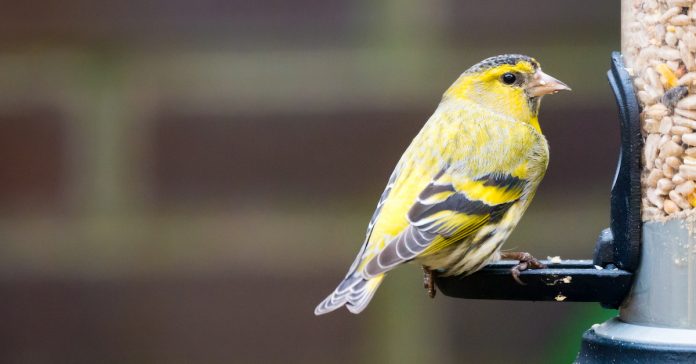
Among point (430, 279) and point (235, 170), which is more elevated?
point (235, 170)

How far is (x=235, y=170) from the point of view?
4.52m

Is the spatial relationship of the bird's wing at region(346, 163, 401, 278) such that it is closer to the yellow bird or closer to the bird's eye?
the yellow bird

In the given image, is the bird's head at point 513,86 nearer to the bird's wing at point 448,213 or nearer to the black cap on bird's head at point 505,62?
the black cap on bird's head at point 505,62

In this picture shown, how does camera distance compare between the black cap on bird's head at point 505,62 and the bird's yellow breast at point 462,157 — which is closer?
the bird's yellow breast at point 462,157

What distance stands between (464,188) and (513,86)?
43 centimetres

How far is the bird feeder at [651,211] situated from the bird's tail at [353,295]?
273 mm

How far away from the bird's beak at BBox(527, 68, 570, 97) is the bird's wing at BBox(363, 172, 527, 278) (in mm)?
287

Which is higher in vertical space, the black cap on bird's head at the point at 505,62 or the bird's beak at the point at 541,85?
the black cap on bird's head at the point at 505,62

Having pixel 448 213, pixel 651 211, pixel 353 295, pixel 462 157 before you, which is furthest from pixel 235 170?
pixel 651 211

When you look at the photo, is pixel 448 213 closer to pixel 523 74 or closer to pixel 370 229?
pixel 370 229

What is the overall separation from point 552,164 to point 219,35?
3.75 ft

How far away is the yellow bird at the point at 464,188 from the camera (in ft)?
10.1

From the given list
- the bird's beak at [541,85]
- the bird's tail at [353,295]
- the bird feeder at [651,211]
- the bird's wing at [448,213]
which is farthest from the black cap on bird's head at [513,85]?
the bird's tail at [353,295]

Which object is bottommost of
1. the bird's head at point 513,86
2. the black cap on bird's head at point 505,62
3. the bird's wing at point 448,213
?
the bird's wing at point 448,213
